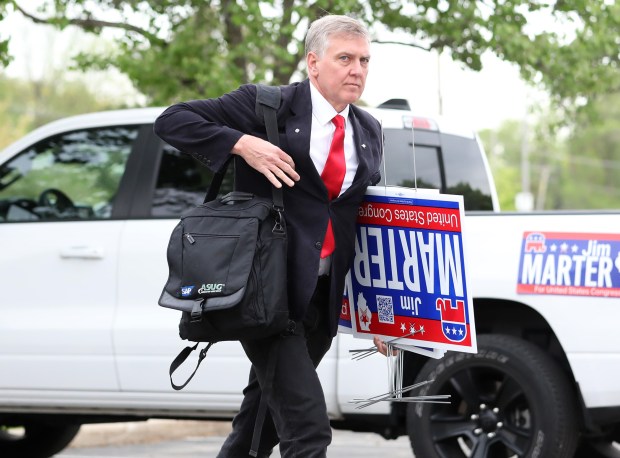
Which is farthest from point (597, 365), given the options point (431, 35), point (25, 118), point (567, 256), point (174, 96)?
point (25, 118)

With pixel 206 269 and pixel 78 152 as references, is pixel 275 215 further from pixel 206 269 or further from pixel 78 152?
pixel 78 152

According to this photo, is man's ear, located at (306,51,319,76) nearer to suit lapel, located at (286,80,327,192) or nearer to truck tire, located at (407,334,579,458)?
suit lapel, located at (286,80,327,192)

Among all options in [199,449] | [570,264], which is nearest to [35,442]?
[199,449]

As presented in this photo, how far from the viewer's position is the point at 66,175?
21.5ft

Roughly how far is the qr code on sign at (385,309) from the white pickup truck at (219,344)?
141cm

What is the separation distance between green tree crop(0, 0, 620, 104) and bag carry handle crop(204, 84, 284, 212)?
17.4ft

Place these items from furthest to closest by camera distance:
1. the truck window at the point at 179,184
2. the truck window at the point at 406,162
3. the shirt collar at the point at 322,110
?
1. the truck window at the point at 179,184
2. the truck window at the point at 406,162
3. the shirt collar at the point at 322,110

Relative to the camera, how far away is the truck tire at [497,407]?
17.2ft

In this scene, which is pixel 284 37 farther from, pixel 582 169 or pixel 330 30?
pixel 582 169

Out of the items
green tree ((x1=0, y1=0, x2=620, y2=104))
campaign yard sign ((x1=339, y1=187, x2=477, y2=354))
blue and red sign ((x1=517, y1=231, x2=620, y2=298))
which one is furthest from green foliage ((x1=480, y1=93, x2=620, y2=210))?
campaign yard sign ((x1=339, y1=187, x2=477, y2=354))

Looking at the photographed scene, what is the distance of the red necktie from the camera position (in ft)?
12.6

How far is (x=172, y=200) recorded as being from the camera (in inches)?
247

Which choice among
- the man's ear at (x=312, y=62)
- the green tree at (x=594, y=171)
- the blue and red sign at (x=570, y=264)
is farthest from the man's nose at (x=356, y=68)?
the green tree at (x=594, y=171)

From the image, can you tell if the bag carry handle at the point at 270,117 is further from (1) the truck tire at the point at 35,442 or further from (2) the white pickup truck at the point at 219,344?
(1) the truck tire at the point at 35,442
